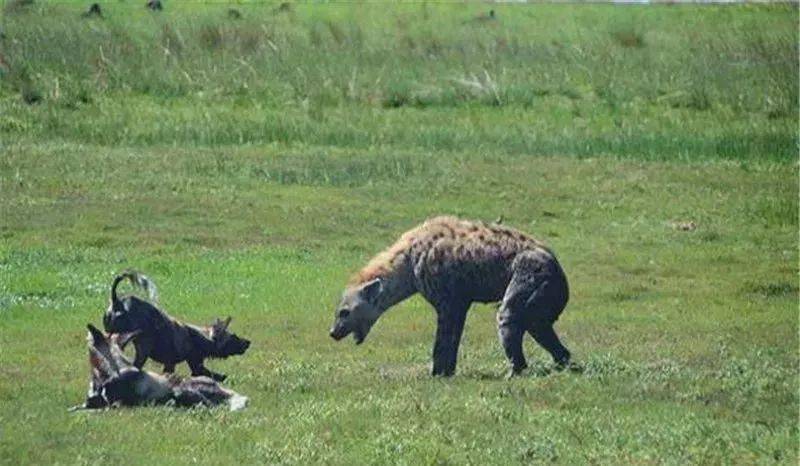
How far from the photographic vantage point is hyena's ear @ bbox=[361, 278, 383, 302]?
43.6 ft

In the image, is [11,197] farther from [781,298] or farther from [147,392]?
[147,392]

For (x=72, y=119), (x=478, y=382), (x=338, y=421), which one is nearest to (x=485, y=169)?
(x=72, y=119)

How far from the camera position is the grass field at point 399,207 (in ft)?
37.1

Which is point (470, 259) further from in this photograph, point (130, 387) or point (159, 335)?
point (130, 387)

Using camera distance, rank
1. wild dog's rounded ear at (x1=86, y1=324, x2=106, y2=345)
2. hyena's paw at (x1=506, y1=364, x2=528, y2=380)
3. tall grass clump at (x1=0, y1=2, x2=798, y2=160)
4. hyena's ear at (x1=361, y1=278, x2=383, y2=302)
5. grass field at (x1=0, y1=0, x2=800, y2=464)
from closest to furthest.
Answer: grass field at (x1=0, y1=0, x2=800, y2=464) → wild dog's rounded ear at (x1=86, y1=324, x2=106, y2=345) → hyena's paw at (x1=506, y1=364, x2=528, y2=380) → hyena's ear at (x1=361, y1=278, x2=383, y2=302) → tall grass clump at (x1=0, y1=2, x2=798, y2=160)

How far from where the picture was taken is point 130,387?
1160 centimetres

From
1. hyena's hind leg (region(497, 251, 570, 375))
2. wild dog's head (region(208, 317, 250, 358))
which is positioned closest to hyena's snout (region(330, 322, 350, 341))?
wild dog's head (region(208, 317, 250, 358))

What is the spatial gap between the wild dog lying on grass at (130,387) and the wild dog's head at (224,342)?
1119mm

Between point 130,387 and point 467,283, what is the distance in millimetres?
2527

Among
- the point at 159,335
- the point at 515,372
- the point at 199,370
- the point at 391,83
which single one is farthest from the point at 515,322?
the point at 391,83

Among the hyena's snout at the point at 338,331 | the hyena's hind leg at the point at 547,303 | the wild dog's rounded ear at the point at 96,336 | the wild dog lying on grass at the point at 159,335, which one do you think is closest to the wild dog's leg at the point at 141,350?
the wild dog lying on grass at the point at 159,335

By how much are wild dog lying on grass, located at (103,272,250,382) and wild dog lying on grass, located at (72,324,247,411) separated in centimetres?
59

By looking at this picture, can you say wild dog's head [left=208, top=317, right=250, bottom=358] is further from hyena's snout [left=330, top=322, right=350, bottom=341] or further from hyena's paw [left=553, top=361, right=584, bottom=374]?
hyena's paw [left=553, top=361, right=584, bottom=374]

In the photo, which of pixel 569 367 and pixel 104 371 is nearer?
pixel 104 371
